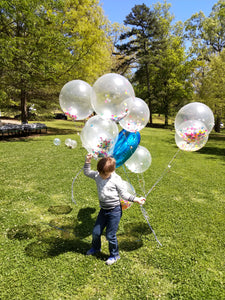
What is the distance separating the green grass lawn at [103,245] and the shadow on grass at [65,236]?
0.7 inches

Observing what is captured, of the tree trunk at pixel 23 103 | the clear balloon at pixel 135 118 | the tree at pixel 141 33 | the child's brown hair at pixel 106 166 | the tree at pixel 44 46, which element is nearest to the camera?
the child's brown hair at pixel 106 166

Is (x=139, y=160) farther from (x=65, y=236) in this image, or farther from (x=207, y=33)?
(x=207, y=33)

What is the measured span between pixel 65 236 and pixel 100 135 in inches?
85.5

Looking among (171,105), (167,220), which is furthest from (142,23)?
(167,220)

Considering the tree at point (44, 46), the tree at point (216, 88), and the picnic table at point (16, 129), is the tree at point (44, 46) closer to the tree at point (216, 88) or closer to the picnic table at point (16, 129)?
the picnic table at point (16, 129)

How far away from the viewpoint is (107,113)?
324 cm

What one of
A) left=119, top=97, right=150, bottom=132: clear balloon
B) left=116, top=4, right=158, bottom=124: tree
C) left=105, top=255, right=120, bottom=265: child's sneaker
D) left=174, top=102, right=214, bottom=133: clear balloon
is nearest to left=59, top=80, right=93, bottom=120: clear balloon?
left=119, top=97, right=150, bottom=132: clear balloon

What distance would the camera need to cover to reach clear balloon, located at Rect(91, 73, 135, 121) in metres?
3.11

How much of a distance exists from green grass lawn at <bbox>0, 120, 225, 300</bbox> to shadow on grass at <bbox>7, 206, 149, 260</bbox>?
0.02 meters

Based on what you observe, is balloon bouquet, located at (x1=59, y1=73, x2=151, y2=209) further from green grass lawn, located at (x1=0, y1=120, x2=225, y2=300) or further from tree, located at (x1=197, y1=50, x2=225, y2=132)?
tree, located at (x1=197, y1=50, x2=225, y2=132)

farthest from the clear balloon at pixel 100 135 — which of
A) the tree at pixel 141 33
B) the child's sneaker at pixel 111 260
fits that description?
the tree at pixel 141 33

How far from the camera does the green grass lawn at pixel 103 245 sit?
9.46 feet

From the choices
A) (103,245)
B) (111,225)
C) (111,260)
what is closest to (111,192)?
(111,225)

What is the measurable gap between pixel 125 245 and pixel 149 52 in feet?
102
